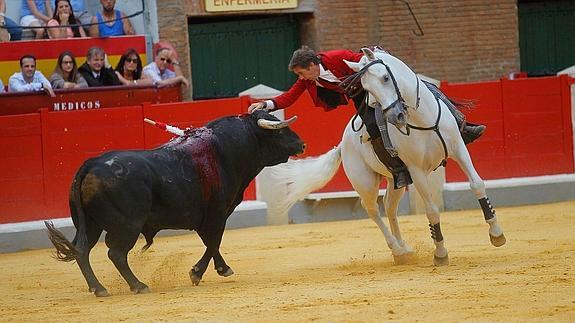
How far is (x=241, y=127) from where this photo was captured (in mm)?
8875

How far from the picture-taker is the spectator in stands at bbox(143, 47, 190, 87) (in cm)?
1369

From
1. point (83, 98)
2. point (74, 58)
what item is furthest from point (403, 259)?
point (74, 58)

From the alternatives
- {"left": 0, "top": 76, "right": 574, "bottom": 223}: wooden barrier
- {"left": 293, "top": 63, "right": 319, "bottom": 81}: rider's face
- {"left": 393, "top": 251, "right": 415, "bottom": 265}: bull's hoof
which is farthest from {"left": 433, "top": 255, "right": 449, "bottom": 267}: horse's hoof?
{"left": 0, "top": 76, "right": 574, "bottom": 223}: wooden barrier

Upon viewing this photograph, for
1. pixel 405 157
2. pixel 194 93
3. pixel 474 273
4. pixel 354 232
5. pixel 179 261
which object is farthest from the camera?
pixel 194 93

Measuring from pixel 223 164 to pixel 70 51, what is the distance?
5319mm

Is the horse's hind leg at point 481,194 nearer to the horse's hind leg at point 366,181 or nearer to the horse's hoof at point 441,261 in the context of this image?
the horse's hoof at point 441,261

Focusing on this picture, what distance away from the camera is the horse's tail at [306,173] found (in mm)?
9953

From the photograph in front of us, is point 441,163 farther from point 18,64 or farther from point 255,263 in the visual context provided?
point 18,64

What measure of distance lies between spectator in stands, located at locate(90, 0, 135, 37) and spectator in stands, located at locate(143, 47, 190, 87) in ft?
2.01

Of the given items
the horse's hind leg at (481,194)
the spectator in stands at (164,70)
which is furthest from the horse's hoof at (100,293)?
the spectator in stands at (164,70)

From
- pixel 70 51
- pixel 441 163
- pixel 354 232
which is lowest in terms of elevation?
pixel 354 232

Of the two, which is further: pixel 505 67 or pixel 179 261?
pixel 505 67

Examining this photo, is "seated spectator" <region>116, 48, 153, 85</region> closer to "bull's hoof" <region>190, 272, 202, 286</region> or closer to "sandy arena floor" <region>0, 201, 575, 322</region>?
"sandy arena floor" <region>0, 201, 575, 322</region>

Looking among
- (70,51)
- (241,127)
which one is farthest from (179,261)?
(70,51)
